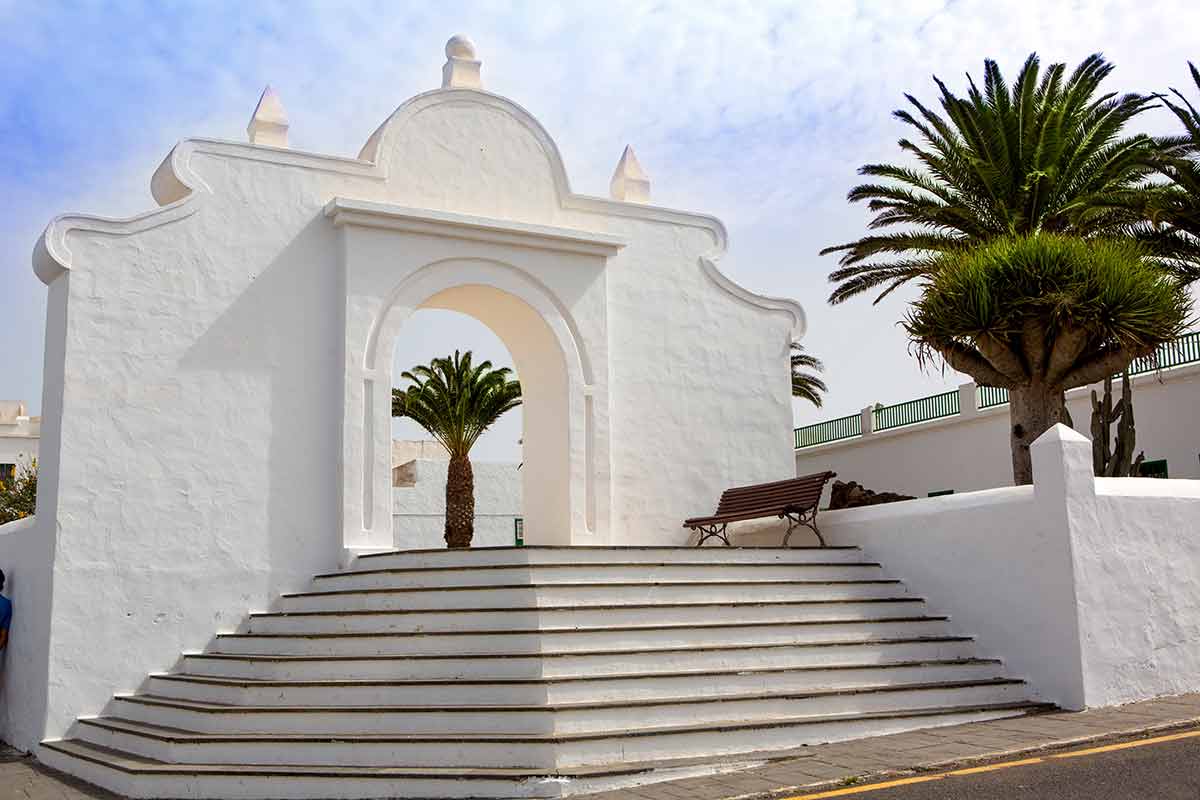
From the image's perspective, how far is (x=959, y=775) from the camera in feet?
26.0

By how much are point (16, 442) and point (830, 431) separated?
23.1 meters

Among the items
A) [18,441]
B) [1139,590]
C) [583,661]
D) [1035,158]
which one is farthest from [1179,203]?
[18,441]

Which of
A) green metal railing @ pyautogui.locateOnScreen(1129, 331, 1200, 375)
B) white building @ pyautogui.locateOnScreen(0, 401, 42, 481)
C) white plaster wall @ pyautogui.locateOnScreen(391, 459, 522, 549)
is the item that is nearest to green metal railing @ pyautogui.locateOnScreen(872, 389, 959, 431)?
green metal railing @ pyautogui.locateOnScreen(1129, 331, 1200, 375)

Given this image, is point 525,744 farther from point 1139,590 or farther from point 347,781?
point 1139,590

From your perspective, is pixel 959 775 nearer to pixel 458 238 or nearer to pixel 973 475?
pixel 458 238

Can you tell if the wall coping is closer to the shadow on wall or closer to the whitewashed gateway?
the whitewashed gateway

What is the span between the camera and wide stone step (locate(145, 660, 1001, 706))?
9.08 m

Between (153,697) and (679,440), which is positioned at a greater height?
(679,440)

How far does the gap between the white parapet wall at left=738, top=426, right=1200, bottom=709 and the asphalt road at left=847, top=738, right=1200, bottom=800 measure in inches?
80.6

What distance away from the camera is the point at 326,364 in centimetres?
1291

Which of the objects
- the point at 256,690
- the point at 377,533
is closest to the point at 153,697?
Answer: the point at 256,690

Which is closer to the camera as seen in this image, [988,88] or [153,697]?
[153,697]

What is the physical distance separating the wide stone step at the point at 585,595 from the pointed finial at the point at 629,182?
6050mm

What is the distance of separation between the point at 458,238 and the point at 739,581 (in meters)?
5.13
